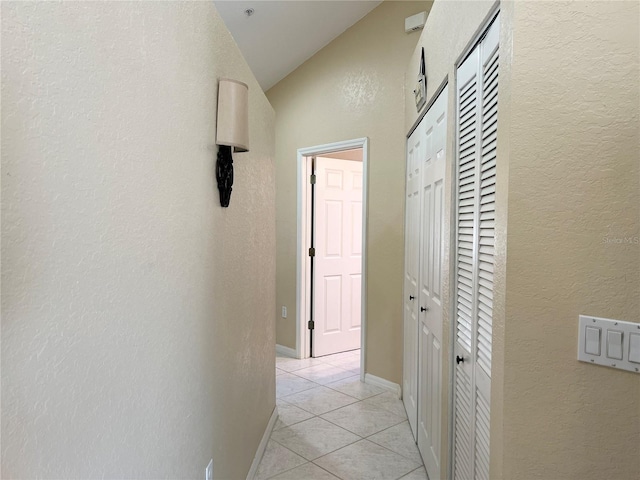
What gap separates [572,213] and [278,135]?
3.31 meters

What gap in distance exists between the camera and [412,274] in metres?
2.69

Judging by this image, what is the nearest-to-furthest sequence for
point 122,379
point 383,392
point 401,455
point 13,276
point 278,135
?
point 13,276, point 122,379, point 401,455, point 383,392, point 278,135

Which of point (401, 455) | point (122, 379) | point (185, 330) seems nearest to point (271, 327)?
point (401, 455)

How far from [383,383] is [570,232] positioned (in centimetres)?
261

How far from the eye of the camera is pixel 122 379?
0.89 meters

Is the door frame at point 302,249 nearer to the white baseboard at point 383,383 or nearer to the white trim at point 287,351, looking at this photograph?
the white trim at point 287,351

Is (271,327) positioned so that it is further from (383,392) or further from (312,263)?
(312,263)

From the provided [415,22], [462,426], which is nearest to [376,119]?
[415,22]

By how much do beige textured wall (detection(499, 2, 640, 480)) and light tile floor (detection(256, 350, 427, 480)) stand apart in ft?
4.48

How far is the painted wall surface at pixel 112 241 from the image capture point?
61 cm

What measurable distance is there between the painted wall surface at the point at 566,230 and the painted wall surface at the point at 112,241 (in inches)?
33.7

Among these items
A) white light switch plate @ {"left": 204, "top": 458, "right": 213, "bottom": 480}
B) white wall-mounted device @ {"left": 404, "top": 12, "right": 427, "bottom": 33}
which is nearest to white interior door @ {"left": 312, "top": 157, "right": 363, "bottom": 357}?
white wall-mounted device @ {"left": 404, "top": 12, "right": 427, "bottom": 33}

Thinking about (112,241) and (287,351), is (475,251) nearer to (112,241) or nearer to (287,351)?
(112,241)

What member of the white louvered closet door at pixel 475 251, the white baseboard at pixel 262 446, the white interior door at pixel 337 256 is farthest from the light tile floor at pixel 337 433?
the white louvered closet door at pixel 475 251
